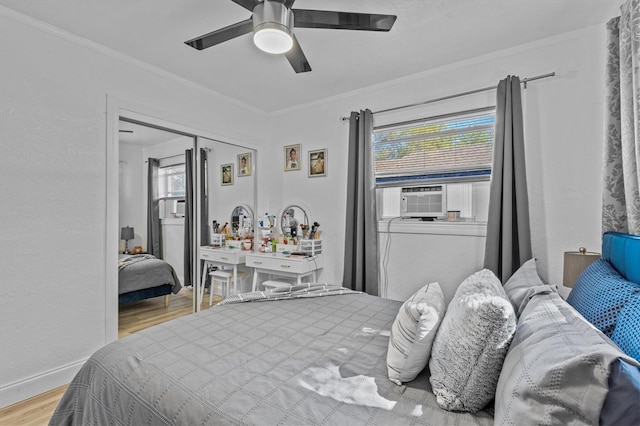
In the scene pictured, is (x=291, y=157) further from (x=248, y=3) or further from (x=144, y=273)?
(x=248, y=3)

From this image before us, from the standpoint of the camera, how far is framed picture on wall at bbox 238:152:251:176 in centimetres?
379

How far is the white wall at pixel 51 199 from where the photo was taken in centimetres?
204

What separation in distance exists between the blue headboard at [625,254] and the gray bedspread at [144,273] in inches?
128

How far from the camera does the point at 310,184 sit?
3754 mm

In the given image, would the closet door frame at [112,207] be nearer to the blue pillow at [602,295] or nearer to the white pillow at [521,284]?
the white pillow at [521,284]

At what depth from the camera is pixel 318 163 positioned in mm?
3662

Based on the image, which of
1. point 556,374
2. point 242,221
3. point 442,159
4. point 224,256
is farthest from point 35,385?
point 442,159

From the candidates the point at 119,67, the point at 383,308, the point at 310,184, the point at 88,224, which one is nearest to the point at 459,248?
the point at 383,308

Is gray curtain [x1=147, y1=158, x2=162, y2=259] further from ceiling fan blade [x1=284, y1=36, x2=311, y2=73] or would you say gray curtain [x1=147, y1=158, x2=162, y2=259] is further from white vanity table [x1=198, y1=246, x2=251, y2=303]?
ceiling fan blade [x1=284, y1=36, x2=311, y2=73]

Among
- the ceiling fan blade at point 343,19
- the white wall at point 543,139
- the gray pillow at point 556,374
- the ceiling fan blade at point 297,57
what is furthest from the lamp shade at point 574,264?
the ceiling fan blade at point 297,57

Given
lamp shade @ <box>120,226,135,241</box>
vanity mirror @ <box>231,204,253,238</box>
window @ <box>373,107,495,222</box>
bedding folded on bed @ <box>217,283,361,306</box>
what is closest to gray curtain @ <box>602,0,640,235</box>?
window @ <box>373,107,495,222</box>

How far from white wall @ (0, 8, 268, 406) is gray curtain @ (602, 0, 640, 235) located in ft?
11.2

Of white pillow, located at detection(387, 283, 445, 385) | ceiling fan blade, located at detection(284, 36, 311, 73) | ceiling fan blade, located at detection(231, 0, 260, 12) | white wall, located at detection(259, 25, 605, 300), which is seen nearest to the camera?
white pillow, located at detection(387, 283, 445, 385)

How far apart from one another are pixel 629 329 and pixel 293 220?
126 inches
